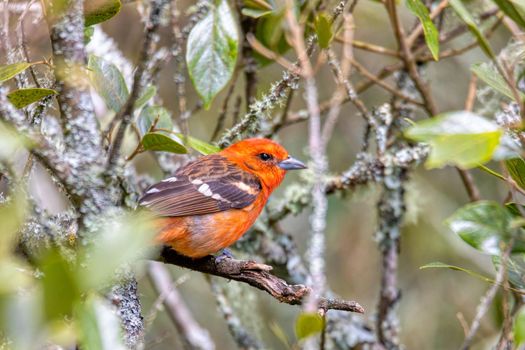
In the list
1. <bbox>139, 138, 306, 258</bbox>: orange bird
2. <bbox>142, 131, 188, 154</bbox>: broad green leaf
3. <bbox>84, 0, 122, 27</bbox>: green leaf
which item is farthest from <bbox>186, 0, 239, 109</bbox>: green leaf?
<bbox>139, 138, 306, 258</bbox>: orange bird

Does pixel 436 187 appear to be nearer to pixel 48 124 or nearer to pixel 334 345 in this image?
pixel 334 345

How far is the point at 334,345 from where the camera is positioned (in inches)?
197

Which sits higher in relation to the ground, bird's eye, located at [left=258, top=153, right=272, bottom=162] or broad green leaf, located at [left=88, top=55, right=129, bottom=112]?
broad green leaf, located at [left=88, top=55, right=129, bottom=112]

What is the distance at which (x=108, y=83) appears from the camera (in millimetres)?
3463

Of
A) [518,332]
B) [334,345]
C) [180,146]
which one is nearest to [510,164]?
[518,332]

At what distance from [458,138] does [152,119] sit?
2.12m

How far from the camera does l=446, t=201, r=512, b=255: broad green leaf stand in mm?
2463

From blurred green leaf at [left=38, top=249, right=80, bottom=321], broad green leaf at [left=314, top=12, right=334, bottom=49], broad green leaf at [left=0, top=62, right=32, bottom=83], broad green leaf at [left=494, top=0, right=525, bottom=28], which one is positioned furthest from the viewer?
broad green leaf at [left=314, top=12, right=334, bottom=49]

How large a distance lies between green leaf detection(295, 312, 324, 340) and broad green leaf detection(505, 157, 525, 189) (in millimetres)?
973

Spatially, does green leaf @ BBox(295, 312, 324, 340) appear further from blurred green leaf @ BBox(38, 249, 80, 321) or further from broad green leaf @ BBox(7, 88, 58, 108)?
broad green leaf @ BBox(7, 88, 58, 108)

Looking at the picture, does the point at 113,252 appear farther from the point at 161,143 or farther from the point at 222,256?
the point at 222,256

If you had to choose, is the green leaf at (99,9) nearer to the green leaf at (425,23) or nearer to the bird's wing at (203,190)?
the bird's wing at (203,190)

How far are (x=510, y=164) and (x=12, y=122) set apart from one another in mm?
1708

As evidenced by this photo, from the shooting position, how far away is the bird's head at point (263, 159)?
15.9 feet
